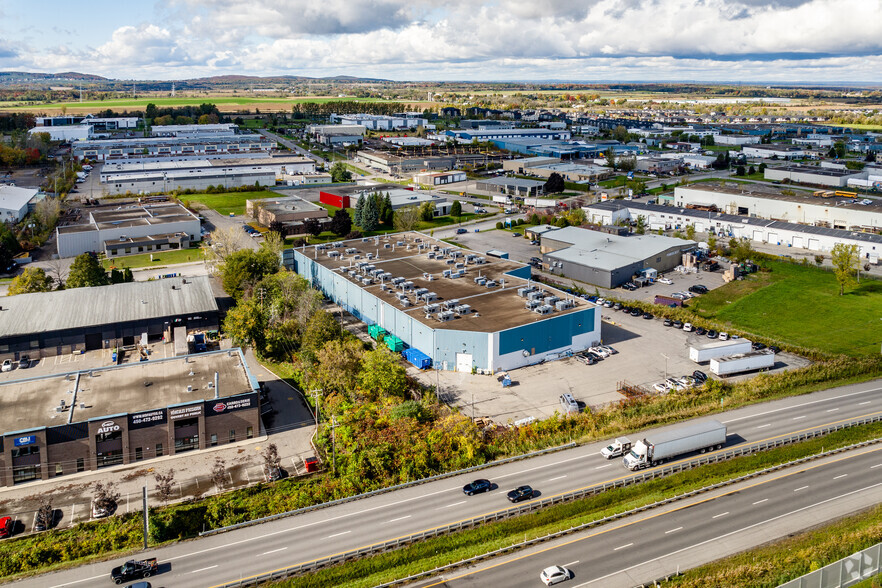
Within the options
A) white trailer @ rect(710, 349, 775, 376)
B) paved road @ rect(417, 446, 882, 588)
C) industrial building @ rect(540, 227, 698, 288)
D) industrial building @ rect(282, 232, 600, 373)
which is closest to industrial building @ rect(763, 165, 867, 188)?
industrial building @ rect(540, 227, 698, 288)

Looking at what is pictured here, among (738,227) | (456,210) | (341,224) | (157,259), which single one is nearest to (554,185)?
(456,210)

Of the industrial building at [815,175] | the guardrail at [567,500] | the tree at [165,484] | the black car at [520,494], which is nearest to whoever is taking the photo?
the guardrail at [567,500]

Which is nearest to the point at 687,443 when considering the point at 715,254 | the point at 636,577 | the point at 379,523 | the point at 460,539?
the point at 636,577

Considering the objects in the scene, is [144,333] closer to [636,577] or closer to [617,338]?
[617,338]

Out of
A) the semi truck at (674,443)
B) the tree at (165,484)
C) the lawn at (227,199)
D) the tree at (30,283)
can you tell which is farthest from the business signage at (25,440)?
the lawn at (227,199)

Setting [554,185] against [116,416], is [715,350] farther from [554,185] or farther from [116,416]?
[554,185]

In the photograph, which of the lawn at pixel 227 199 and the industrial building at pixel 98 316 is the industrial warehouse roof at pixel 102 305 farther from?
the lawn at pixel 227 199
